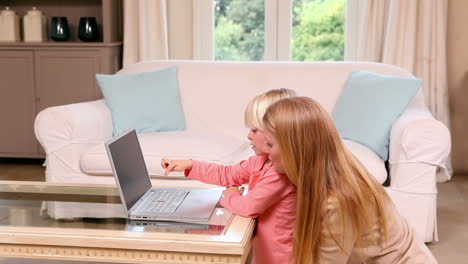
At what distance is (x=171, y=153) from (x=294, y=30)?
2.08 meters

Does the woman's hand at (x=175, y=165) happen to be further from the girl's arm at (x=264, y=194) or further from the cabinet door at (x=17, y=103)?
the cabinet door at (x=17, y=103)

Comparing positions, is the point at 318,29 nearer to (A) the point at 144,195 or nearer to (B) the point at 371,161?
(B) the point at 371,161

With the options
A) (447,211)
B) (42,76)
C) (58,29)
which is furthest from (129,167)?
(58,29)

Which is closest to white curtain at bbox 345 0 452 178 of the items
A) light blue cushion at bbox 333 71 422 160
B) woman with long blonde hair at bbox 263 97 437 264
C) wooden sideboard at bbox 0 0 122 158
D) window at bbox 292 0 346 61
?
window at bbox 292 0 346 61

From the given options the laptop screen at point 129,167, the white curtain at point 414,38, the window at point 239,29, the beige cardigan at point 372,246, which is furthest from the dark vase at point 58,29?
the beige cardigan at point 372,246

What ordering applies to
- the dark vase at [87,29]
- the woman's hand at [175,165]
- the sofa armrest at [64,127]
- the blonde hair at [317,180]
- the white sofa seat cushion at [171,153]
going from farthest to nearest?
1. the dark vase at [87,29]
2. the sofa armrest at [64,127]
3. the white sofa seat cushion at [171,153]
4. the woman's hand at [175,165]
5. the blonde hair at [317,180]

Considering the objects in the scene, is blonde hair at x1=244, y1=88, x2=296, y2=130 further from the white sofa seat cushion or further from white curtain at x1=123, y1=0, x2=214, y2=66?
white curtain at x1=123, y1=0, x2=214, y2=66

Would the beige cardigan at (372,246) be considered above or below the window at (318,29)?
below

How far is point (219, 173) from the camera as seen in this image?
2.25m

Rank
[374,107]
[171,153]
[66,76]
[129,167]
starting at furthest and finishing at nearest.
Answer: [66,76]
[374,107]
[171,153]
[129,167]

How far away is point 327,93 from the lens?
3.61 metres

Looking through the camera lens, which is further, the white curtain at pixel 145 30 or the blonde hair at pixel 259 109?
the white curtain at pixel 145 30

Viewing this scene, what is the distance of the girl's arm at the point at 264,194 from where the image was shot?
1.90 metres

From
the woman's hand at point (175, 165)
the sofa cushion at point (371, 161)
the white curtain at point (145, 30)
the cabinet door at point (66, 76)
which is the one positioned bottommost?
the sofa cushion at point (371, 161)
